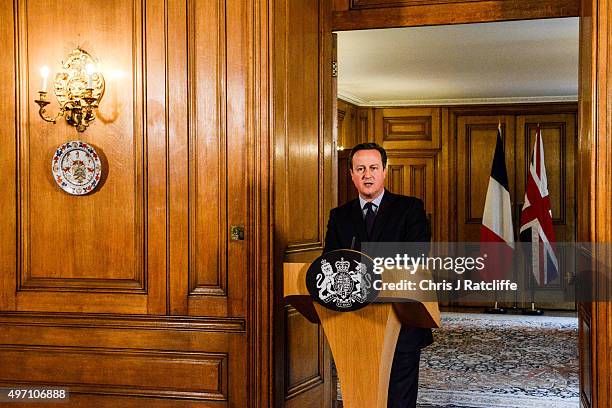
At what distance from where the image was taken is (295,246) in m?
4.23

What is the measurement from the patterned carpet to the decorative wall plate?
8.53 feet

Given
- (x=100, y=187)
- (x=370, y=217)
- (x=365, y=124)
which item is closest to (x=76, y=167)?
(x=100, y=187)

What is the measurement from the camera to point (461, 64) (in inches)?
324

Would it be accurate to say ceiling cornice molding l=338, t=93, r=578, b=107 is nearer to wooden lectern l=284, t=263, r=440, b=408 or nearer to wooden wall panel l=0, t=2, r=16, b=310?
wooden wall panel l=0, t=2, r=16, b=310

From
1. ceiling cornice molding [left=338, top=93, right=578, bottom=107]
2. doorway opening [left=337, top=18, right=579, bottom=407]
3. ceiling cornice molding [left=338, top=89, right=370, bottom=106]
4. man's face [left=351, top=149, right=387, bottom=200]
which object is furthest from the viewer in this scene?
ceiling cornice molding [left=338, top=93, right=578, bottom=107]

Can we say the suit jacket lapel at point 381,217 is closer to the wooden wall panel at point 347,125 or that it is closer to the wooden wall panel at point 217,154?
the wooden wall panel at point 217,154

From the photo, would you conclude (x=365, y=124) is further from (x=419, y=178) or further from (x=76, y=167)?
(x=76, y=167)

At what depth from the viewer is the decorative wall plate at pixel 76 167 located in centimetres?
420

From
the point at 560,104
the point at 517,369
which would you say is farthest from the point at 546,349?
the point at 560,104

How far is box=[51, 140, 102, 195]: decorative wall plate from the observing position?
4.20m

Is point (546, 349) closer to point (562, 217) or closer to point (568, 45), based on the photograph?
point (568, 45)

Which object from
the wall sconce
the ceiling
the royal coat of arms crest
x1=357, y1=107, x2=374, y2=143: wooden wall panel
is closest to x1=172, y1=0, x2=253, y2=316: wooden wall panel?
the wall sconce

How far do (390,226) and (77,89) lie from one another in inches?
73.6

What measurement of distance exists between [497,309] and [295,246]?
6626mm
